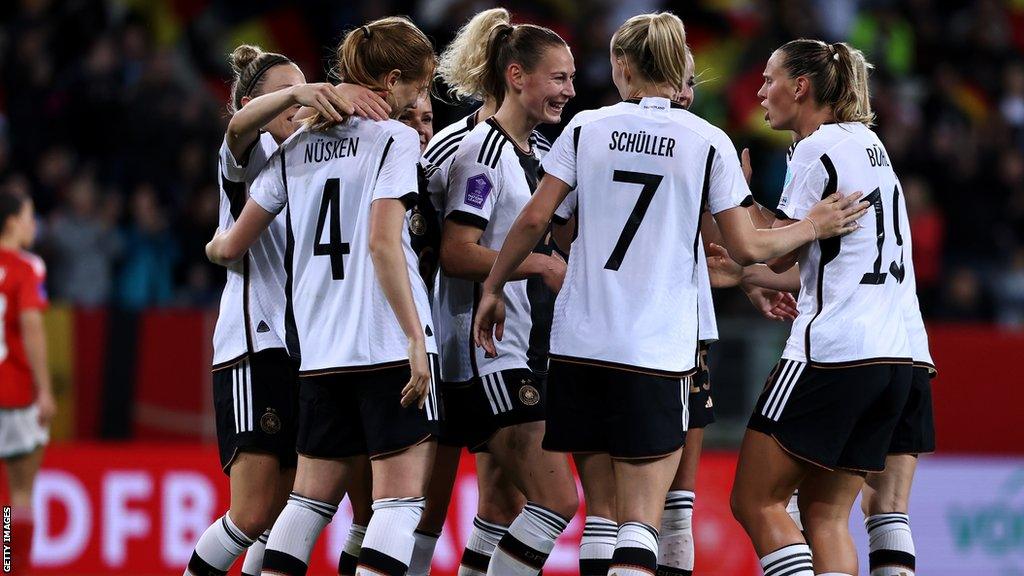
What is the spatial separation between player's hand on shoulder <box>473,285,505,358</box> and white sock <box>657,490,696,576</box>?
3.18 feet

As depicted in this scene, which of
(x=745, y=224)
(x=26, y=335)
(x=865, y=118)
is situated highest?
(x=865, y=118)

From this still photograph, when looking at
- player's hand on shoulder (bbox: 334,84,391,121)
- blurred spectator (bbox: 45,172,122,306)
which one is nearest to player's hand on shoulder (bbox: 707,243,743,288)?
player's hand on shoulder (bbox: 334,84,391,121)

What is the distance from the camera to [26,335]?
8516 millimetres

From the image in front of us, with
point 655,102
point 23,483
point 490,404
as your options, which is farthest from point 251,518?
point 23,483

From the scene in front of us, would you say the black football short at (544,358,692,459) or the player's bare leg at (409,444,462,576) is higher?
the black football short at (544,358,692,459)

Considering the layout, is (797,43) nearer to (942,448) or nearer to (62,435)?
(942,448)

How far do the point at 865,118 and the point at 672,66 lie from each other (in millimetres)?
871

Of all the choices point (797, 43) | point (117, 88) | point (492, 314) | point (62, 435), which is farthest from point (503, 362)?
point (117, 88)

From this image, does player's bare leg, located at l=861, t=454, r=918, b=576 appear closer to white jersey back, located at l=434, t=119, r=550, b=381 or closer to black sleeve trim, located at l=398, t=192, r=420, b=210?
white jersey back, located at l=434, t=119, r=550, b=381

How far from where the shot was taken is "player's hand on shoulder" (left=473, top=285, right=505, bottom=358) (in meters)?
4.99

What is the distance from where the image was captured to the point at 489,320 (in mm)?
5043

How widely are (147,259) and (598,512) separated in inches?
285

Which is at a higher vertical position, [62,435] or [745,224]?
[745,224]

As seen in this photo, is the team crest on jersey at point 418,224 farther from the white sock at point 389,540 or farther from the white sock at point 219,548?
the white sock at point 219,548
